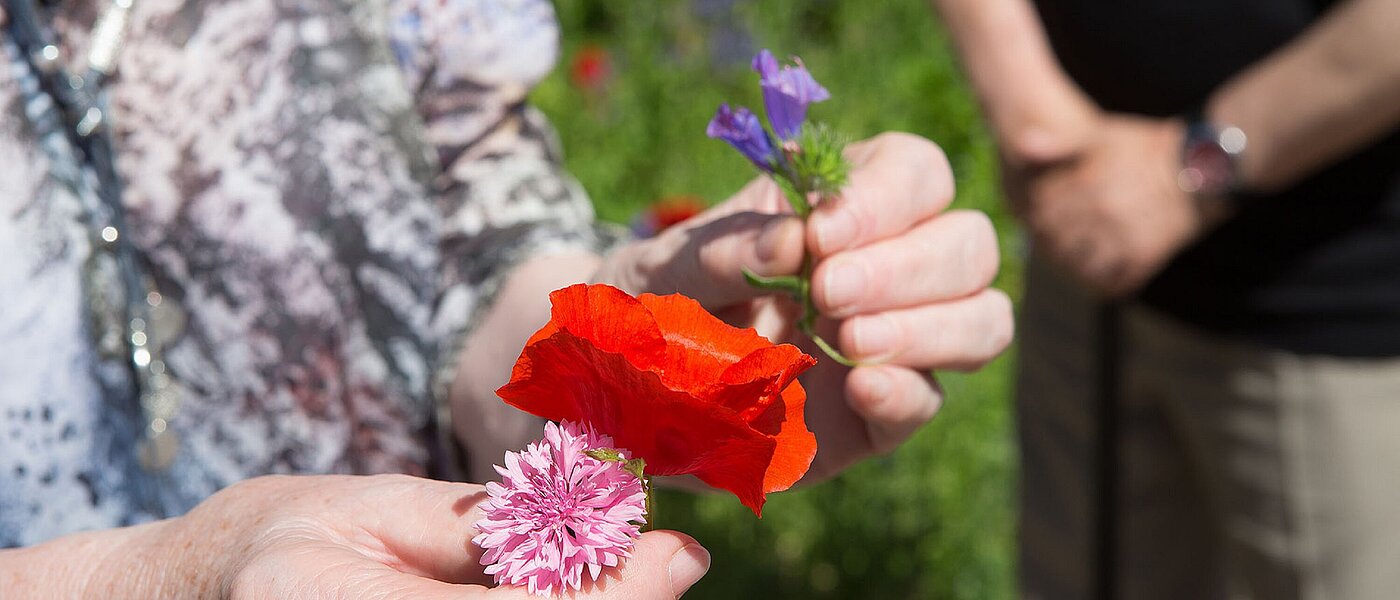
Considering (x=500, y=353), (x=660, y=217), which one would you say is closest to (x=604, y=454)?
(x=500, y=353)

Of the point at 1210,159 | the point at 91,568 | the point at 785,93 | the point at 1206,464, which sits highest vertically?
the point at 785,93

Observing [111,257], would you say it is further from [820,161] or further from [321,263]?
[820,161]

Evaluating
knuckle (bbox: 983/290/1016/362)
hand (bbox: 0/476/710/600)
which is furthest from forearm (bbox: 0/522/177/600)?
knuckle (bbox: 983/290/1016/362)

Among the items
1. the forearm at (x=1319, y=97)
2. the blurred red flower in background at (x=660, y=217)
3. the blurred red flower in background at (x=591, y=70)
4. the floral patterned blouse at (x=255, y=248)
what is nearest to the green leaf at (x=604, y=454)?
the floral patterned blouse at (x=255, y=248)

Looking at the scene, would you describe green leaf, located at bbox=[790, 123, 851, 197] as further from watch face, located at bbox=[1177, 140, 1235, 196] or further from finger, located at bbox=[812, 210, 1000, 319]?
watch face, located at bbox=[1177, 140, 1235, 196]

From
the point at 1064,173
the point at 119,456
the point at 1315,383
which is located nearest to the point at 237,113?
the point at 119,456

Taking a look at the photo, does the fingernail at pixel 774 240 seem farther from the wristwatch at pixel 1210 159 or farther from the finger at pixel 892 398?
the wristwatch at pixel 1210 159

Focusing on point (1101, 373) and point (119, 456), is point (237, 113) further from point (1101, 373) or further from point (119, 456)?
point (1101, 373)

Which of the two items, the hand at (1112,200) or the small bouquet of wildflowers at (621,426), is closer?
the small bouquet of wildflowers at (621,426)

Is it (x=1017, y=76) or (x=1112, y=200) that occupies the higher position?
(x=1017, y=76)
